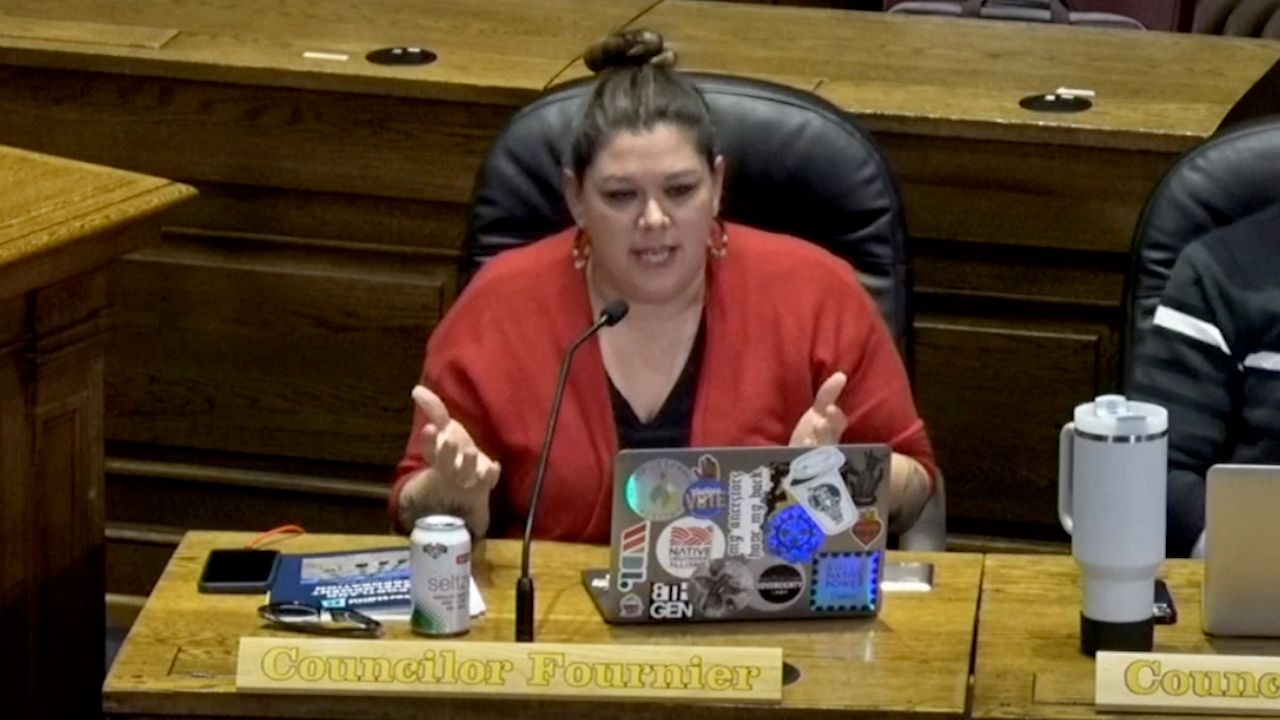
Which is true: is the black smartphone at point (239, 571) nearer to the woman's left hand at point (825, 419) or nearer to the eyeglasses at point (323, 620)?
the eyeglasses at point (323, 620)

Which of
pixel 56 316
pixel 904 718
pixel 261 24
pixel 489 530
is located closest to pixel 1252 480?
pixel 904 718

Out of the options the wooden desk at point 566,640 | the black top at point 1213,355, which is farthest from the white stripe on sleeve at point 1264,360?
the wooden desk at point 566,640

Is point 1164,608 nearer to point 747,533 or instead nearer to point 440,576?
point 747,533

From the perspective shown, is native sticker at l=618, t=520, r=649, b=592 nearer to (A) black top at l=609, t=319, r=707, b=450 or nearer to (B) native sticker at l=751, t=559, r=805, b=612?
(B) native sticker at l=751, t=559, r=805, b=612

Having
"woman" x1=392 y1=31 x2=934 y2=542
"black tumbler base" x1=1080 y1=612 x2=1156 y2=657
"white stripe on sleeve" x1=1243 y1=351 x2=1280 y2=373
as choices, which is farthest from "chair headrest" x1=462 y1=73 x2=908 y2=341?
"black tumbler base" x1=1080 y1=612 x2=1156 y2=657

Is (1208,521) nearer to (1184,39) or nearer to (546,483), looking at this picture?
(546,483)

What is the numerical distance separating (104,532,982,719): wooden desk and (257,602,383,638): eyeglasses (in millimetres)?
16

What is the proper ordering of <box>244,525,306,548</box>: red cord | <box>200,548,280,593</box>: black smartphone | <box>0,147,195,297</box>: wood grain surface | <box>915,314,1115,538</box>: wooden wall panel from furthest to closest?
<box>915,314,1115,538</box>: wooden wall panel
<box>0,147,195,297</box>: wood grain surface
<box>244,525,306,548</box>: red cord
<box>200,548,280,593</box>: black smartphone

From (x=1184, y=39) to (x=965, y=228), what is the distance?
607 millimetres

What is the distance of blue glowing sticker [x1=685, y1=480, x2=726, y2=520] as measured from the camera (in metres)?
2.18

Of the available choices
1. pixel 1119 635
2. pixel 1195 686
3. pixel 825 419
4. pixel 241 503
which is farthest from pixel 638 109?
pixel 241 503

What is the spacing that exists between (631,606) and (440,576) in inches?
6.7

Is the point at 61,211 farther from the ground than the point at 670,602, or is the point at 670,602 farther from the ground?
the point at 61,211

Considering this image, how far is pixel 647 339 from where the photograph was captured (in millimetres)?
2701
